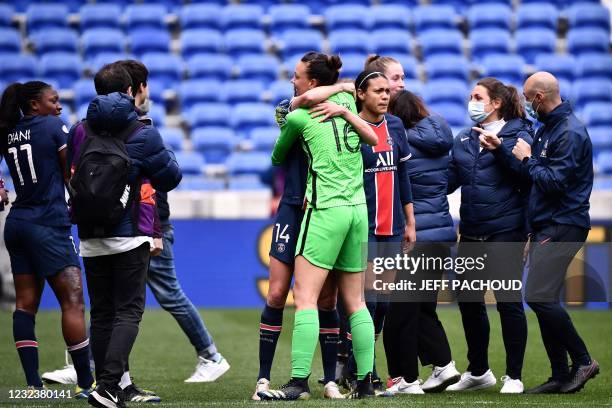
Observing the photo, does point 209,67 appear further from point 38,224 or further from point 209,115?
point 38,224

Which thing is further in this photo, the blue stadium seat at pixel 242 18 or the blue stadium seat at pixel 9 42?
the blue stadium seat at pixel 242 18

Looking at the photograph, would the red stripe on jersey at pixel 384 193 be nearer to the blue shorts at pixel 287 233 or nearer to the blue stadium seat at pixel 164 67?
the blue shorts at pixel 287 233

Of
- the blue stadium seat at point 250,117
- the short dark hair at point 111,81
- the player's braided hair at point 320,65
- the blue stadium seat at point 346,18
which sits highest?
the blue stadium seat at point 346,18

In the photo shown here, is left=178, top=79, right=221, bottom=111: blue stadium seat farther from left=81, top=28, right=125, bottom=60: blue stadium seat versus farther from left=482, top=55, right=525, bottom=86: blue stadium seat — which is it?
left=482, top=55, right=525, bottom=86: blue stadium seat

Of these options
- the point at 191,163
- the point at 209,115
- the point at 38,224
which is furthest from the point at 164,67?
the point at 38,224

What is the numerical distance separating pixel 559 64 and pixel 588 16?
142cm

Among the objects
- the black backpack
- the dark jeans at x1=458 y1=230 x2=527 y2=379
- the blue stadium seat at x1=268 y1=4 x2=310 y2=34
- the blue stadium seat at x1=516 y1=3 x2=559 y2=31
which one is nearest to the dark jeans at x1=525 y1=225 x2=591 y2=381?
the dark jeans at x1=458 y1=230 x2=527 y2=379

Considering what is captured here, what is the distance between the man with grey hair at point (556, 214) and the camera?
21.4 ft

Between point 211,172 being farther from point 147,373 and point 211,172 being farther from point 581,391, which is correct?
point 581,391

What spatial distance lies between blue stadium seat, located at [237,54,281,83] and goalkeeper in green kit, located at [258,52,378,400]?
1177 cm

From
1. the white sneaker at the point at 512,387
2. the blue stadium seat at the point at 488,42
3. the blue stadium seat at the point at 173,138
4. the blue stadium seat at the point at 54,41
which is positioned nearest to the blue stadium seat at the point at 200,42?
the blue stadium seat at the point at 54,41

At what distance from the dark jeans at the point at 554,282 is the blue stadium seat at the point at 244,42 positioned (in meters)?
12.0

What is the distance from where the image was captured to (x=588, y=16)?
1877 cm

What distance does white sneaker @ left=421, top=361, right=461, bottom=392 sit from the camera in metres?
6.88
